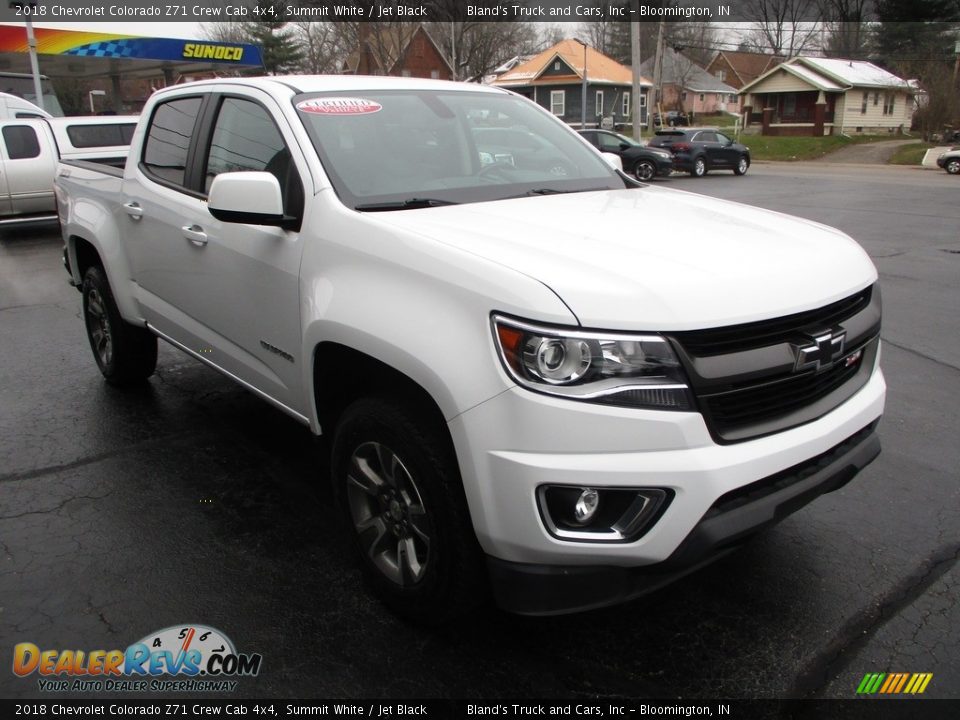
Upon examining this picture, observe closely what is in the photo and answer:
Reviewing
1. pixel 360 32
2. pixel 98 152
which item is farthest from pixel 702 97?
pixel 98 152

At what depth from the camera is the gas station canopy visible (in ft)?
74.7

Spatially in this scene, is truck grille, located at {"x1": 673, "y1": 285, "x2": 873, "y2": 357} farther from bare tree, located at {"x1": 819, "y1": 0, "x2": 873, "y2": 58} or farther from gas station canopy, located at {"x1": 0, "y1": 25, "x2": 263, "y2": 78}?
bare tree, located at {"x1": 819, "y1": 0, "x2": 873, "y2": 58}

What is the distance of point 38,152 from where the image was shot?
13484mm

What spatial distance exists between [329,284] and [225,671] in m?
1.38

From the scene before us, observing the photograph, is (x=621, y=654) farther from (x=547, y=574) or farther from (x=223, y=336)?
(x=223, y=336)

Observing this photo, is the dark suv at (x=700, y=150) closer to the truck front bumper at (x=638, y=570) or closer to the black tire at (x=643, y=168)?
the black tire at (x=643, y=168)

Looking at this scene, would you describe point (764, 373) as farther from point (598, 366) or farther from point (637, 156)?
point (637, 156)

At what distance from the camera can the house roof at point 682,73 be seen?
250 ft

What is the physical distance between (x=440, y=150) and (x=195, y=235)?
1.26 m

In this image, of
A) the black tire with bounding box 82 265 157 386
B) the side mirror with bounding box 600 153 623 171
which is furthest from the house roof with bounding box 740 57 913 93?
the black tire with bounding box 82 265 157 386

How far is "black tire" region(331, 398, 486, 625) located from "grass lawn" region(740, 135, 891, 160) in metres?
42.7

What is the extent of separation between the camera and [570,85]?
5528 centimetres

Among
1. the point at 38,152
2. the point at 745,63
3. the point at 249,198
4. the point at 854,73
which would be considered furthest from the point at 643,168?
the point at 745,63

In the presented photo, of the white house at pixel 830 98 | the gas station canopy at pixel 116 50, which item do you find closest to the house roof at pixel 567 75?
the white house at pixel 830 98
